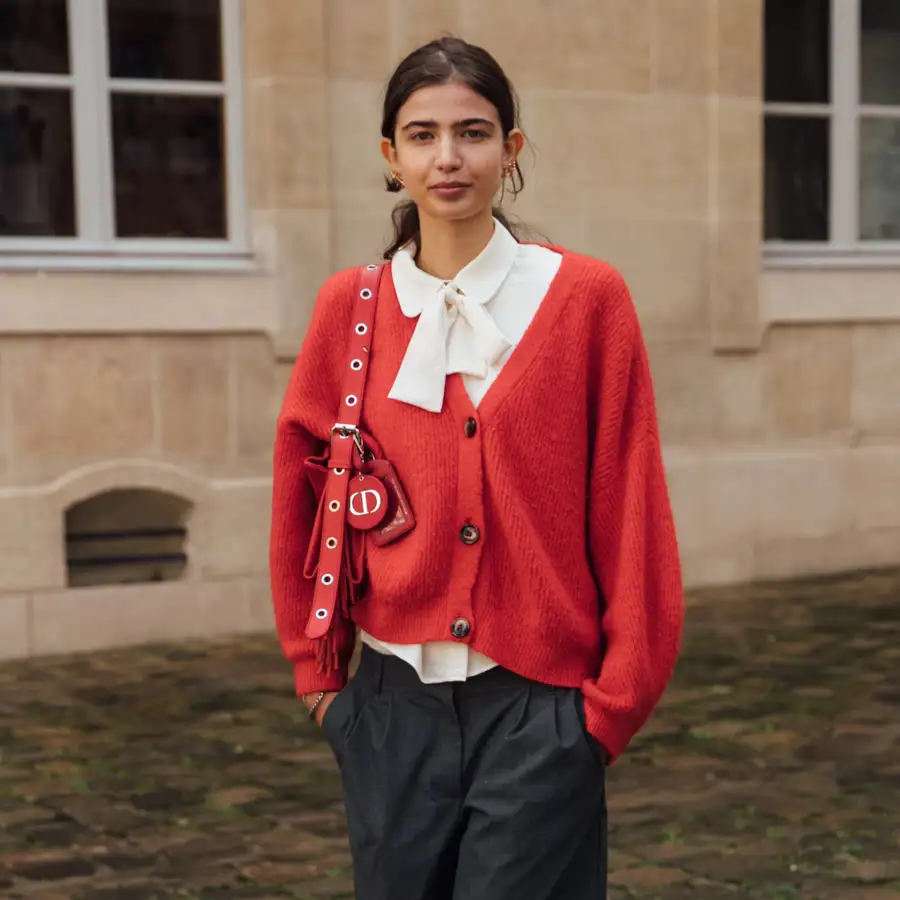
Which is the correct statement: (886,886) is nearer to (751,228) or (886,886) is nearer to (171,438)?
(171,438)

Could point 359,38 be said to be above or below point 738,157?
above

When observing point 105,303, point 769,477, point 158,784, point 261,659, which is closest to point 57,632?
point 261,659

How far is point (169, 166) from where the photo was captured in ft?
22.0

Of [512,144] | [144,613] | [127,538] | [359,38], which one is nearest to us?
[512,144]

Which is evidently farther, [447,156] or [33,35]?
[33,35]

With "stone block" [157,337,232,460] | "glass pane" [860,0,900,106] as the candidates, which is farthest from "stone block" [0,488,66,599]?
"glass pane" [860,0,900,106]

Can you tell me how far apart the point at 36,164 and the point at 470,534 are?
5027mm

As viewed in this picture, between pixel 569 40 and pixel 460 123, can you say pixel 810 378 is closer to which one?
pixel 569 40

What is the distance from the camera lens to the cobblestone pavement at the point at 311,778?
12.5 feet

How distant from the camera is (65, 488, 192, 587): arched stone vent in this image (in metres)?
6.54

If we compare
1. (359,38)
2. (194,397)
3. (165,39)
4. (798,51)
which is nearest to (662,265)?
(798,51)

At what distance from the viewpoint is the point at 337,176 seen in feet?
22.1

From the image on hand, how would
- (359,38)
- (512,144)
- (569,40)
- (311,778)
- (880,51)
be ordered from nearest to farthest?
(512,144)
(311,778)
(359,38)
(569,40)
(880,51)

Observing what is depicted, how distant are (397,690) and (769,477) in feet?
19.4
